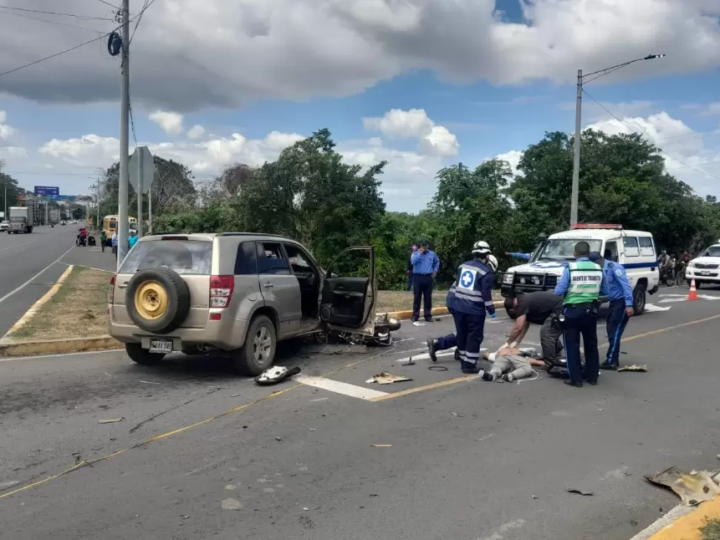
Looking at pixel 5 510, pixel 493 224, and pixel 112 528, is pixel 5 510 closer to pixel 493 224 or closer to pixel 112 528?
pixel 112 528

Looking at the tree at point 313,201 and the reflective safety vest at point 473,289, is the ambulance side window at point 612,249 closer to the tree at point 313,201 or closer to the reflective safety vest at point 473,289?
the reflective safety vest at point 473,289

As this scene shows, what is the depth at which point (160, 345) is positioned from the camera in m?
7.27

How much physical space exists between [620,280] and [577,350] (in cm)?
185

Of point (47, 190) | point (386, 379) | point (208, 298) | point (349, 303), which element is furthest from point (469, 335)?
point (47, 190)

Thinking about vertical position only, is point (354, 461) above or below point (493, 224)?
below

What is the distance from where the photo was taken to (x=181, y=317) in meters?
7.03

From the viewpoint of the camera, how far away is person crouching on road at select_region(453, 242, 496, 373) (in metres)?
7.83

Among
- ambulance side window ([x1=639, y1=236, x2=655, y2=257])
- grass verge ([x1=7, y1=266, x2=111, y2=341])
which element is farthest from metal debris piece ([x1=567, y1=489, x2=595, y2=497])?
ambulance side window ([x1=639, y1=236, x2=655, y2=257])

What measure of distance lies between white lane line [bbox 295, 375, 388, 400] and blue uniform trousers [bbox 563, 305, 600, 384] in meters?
2.28

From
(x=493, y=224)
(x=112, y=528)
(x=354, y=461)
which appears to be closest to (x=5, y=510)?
(x=112, y=528)

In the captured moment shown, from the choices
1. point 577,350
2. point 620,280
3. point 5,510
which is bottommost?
point 5,510

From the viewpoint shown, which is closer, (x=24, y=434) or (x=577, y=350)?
(x=24, y=434)

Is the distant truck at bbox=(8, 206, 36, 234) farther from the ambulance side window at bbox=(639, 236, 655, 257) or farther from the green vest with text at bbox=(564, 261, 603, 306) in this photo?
the green vest with text at bbox=(564, 261, 603, 306)

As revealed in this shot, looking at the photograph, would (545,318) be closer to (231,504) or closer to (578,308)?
(578,308)
